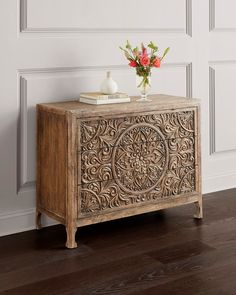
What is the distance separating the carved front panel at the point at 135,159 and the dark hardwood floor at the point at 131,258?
18 cm

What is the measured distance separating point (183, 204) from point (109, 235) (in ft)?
1.68

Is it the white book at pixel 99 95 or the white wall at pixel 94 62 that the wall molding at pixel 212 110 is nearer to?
the white wall at pixel 94 62

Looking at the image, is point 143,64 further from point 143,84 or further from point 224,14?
point 224,14

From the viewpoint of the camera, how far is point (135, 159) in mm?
2934

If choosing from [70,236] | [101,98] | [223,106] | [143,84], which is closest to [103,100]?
[101,98]

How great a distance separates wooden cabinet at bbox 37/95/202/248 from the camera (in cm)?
274

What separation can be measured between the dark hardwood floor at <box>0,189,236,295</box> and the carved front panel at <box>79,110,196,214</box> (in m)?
0.18

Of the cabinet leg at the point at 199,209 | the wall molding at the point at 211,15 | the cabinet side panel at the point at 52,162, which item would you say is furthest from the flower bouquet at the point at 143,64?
the wall molding at the point at 211,15

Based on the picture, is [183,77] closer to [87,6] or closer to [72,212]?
[87,6]

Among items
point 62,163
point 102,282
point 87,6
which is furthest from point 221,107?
point 102,282

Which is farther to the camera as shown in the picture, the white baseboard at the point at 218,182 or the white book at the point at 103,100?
the white baseboard at the point at 218,182

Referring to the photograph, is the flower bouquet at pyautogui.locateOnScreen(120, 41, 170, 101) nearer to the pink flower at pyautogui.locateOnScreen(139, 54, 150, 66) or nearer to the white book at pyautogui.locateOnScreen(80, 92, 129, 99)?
the pink flower at pyautogui.locateOnScreen(139, 54, 150, 66)

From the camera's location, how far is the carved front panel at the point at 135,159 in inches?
109

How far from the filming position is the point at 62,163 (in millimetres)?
2773
